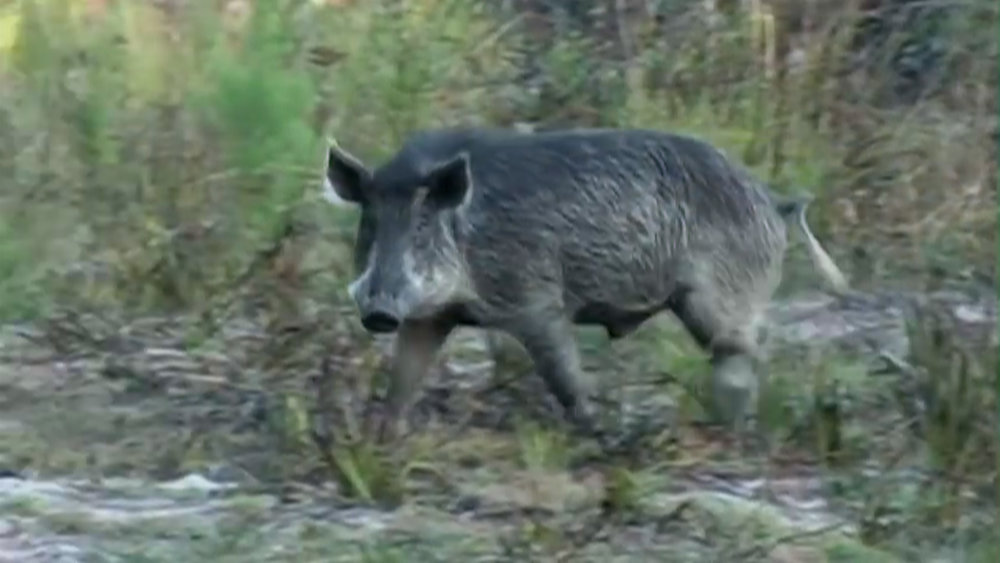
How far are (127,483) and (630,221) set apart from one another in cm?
149

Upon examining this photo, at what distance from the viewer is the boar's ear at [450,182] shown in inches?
229

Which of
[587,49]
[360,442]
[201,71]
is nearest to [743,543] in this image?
[360,442]

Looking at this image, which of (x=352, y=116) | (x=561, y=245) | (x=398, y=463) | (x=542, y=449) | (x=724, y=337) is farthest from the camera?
(x=352, y=116)

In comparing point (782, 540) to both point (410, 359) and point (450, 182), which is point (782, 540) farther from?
point (410, 359)

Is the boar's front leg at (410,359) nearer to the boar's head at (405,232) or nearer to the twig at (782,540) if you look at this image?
the boar's head at (405,232)

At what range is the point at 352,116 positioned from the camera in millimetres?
8195

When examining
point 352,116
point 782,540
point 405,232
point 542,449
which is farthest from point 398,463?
point 352,116

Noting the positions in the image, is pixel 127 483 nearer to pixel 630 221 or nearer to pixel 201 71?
pixel 630 221

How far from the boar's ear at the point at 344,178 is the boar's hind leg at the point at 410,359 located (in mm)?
383

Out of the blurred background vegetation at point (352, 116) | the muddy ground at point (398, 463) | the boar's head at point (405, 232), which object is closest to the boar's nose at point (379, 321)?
the boar's head at point (405, 232)

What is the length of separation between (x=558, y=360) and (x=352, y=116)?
95.2 inches

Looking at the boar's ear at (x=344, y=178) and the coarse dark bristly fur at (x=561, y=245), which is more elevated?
the boar's ear at (x=344, y=178)

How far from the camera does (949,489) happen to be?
16.5 ft

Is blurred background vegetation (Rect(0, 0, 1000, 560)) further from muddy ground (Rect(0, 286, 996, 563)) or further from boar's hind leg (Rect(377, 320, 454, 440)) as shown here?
boar's hind leg (Rect(377, 320, 454, 440))
